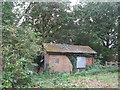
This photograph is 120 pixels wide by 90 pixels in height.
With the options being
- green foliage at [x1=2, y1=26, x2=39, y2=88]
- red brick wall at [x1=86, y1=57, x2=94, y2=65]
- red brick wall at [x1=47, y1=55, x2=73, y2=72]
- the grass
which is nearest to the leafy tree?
red brick wall at [x1=86, y1=57, x2=94, y2=65]

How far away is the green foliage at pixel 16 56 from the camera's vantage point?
325cm

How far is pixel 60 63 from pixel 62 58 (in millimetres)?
479

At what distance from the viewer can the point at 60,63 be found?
10.7m

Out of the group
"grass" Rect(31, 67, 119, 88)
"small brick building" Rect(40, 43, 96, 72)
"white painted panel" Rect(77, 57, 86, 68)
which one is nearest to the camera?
"grass" Rect(31, 67, 119, 88)

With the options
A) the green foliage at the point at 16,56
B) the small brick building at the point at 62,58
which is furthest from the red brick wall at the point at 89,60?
the green foliage at the point at 16,56

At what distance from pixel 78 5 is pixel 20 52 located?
428 inches

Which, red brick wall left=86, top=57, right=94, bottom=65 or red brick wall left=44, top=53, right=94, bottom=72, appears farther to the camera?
red brick wall left=86, top=57, right=94, bottom=65

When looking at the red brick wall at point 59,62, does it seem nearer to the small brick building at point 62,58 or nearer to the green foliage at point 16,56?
the small brick building at point 62,58

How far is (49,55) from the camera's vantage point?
10422 millimetres

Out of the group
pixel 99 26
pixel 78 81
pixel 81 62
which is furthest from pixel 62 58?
pixel 99 26

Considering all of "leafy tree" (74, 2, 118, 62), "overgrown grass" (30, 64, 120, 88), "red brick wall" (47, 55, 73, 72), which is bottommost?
A: "overgrown grass" (30, 64, 120, 88)

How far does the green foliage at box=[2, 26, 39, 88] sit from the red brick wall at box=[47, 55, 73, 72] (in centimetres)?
605

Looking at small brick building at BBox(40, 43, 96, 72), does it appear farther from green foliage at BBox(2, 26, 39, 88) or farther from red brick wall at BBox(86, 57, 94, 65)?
green foliage at BBox(2, 26, 39, 88)

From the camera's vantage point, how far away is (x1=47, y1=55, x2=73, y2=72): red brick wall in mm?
10430
